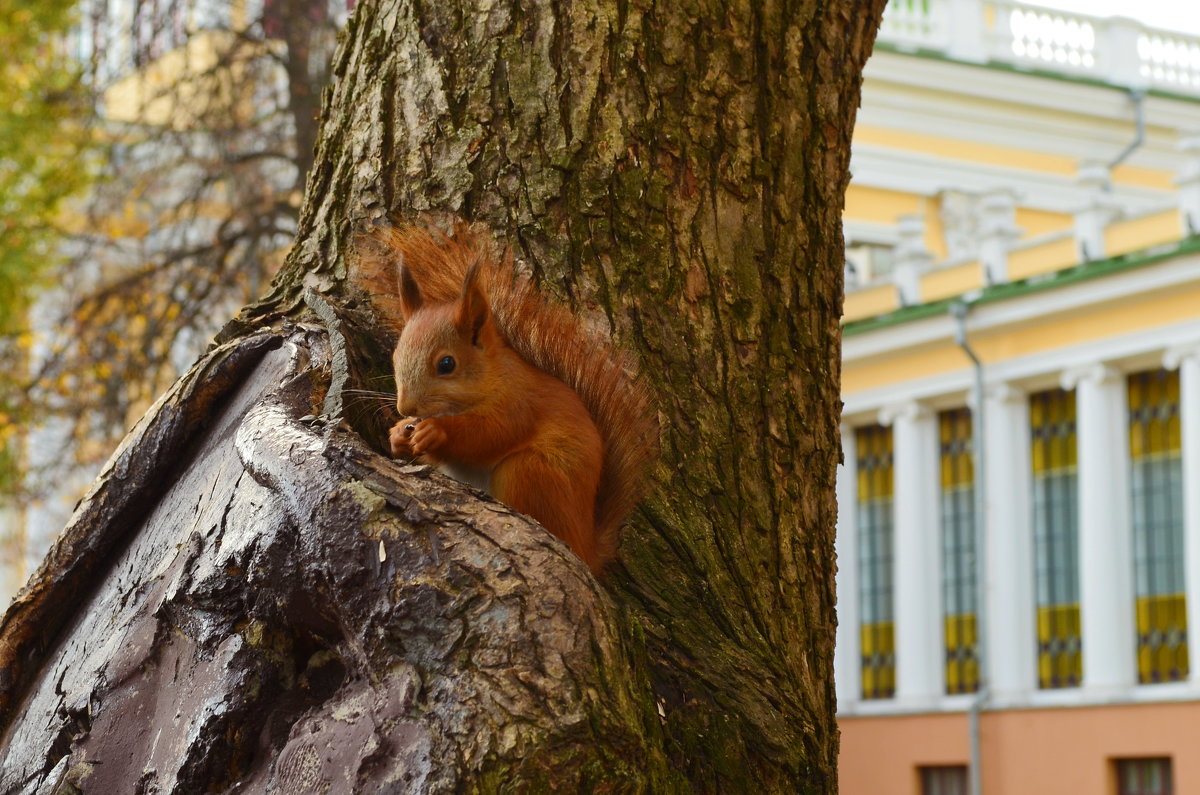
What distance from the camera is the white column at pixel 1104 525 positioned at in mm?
14234

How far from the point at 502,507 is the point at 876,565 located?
1554 centimetres

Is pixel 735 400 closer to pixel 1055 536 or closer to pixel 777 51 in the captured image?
pixel 777 51

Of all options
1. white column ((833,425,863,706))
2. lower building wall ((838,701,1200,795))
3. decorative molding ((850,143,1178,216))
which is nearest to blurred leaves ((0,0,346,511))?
lower building wall ((838,701,1200,795))

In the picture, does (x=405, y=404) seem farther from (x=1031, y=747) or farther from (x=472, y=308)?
(x=1031, y=747)

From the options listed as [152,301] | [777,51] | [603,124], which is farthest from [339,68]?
[152,301]

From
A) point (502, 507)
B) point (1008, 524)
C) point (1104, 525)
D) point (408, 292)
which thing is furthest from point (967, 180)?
point (502, 507)

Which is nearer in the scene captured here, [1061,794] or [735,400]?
[735,400]

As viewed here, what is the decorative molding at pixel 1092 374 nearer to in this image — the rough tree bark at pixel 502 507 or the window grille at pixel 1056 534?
the window grille at pixel 1056 534

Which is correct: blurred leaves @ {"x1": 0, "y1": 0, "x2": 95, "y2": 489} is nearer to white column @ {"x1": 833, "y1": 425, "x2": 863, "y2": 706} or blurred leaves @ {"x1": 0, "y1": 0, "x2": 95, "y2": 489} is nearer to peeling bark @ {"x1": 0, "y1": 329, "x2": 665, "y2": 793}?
white column @ {"x1": 833, "y1": 425, "x2": 863, "y2": 706}

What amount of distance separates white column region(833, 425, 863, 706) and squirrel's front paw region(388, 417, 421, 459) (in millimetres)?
14802

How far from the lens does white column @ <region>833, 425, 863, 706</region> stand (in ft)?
54.7

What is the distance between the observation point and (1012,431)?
1536 cm

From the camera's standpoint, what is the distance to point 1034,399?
15531 mm

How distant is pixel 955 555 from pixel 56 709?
48.4ft
